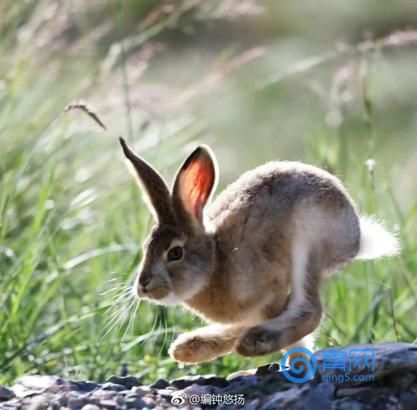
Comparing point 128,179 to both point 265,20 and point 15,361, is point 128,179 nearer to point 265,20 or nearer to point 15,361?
point 15,361

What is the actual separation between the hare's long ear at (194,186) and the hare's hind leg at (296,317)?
1.21ft

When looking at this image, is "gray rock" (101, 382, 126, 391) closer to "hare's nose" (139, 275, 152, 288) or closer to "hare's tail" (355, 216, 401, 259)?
"hare's nose" (139, 275, 152, 288)

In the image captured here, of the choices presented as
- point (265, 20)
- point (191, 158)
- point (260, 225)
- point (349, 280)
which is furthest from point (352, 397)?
point (265, 20)

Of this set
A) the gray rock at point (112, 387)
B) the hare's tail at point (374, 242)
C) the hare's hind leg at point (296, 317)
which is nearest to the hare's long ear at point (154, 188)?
the hare's hind leg at point (296, 317)

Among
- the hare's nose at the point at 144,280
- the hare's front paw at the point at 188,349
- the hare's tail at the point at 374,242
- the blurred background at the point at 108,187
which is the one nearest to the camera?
the hare's nose at the point at 144,280

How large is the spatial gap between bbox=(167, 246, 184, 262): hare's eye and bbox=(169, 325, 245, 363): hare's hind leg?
0.27 m

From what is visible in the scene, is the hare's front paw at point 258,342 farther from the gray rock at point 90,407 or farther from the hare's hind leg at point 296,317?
the gray rock at point 90,407

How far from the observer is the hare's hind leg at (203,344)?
15.6ft

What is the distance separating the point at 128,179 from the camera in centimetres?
702

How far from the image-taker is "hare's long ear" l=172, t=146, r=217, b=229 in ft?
15.6

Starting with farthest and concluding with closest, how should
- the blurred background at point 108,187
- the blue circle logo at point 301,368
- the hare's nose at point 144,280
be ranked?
the blurred background at point 108,187 → the hare's nose at point 144,280 → the blue circle logo at point 301,368

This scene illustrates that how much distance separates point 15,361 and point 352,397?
152 cm

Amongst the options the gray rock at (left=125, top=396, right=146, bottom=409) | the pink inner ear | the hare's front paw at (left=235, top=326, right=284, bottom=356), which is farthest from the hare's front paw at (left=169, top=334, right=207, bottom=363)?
the pink inner ear

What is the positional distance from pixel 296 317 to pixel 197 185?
57cm
